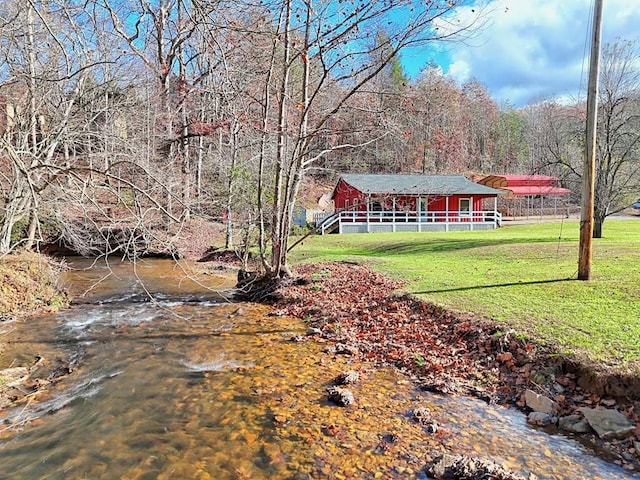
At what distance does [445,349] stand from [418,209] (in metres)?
23.6

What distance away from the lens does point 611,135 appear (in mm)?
16516

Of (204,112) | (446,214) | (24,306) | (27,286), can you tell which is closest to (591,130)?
(24,306)

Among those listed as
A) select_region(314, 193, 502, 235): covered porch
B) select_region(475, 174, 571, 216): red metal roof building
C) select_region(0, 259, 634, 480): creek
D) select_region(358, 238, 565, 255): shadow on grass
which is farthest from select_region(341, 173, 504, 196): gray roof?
select_region(0, 259, 634, 480): creek

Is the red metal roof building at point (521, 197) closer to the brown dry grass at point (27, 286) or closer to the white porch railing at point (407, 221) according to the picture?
the white porch railing at point (407, 221)

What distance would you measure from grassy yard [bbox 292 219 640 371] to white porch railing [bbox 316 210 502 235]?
→ 11.5 metres

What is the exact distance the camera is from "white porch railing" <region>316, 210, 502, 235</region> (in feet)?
93.4

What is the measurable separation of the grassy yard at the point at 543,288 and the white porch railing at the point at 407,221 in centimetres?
1154

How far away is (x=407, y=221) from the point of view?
29500 millimetres

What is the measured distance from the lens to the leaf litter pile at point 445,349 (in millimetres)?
4977

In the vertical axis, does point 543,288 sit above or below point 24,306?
above

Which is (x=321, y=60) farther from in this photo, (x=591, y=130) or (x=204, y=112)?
(x=204, y=112)

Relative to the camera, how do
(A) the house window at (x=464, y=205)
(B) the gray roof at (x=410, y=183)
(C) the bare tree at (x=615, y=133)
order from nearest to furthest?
(C) the bare tree at (x=615, y=133), (B) the gray roof at (x=410, y=183), (A) the house window at (x=464, y=205)

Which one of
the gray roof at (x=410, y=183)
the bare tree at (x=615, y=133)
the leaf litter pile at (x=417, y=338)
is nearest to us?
the leaf litter pile at (x=417, y=338)

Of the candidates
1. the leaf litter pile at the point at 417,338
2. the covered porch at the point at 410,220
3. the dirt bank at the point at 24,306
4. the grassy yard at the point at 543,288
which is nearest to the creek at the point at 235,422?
the dirt bank at the point at 24,306
